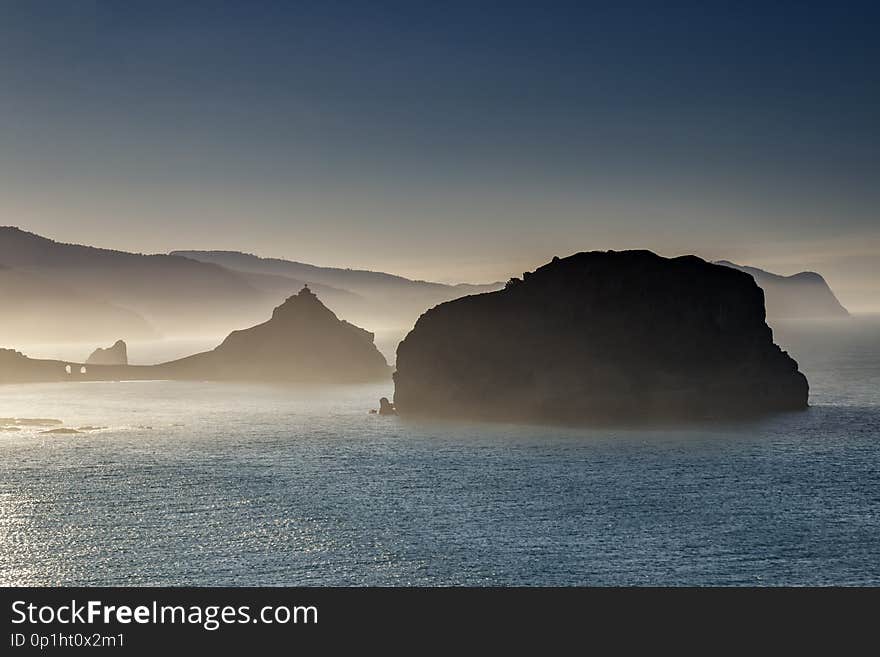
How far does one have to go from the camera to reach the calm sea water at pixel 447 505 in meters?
55.9

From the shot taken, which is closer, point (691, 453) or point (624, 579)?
point (624, 579)

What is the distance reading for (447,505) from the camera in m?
75.0

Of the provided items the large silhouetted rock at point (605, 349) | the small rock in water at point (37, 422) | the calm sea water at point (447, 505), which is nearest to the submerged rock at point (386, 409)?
the large silhouetted rock at point (605, 349)

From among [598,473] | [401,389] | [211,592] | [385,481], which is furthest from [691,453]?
[211,592]

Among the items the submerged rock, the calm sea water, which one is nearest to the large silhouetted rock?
the submerged rock

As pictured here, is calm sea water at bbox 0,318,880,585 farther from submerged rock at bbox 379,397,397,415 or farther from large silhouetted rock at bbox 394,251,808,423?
submerged rock at bbox 379,397,397,415

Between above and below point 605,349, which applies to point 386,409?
below

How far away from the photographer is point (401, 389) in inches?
5595

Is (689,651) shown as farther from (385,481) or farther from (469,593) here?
(385,481)

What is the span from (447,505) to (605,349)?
6009cm

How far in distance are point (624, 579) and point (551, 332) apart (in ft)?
262

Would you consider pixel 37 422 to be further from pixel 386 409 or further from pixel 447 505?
pixel 447 505

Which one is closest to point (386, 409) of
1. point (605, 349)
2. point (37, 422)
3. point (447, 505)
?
point (605, 349)

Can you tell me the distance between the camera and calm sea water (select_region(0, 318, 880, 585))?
55.9 metres
